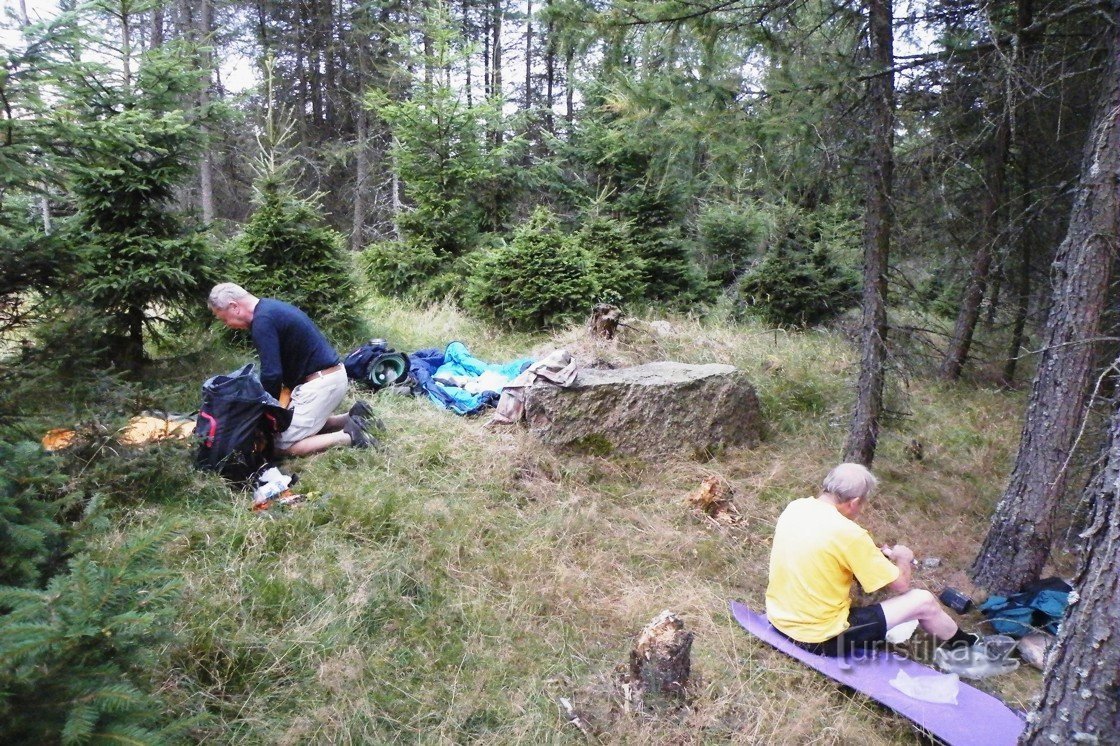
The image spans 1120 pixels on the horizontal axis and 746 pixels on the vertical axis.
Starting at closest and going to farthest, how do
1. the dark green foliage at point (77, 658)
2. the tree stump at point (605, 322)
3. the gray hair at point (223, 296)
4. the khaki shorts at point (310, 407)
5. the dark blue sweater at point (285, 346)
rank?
1. the dark green foliage at point (77, 658)
2. the gray hair at point (223, 296)
3. the dark blue sweater at point (285, 346)
4. the khaki shorts at point (310, 407)
5. the tree stump at point (605, 322)

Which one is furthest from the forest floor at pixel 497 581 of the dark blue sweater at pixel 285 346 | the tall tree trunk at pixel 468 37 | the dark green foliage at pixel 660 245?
the tall tree trunk at pixel 468 37

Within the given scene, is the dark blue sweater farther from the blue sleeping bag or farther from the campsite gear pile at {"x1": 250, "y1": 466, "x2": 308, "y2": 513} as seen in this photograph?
the blue sleeping bag

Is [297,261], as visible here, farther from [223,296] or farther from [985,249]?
[985,249]

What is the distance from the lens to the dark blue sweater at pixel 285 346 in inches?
181

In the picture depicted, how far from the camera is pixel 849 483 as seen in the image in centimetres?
337

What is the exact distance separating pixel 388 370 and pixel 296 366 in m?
1.68

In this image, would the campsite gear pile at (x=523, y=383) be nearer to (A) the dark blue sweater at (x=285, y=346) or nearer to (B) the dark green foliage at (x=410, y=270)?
(A) the dark blue sweater at (x=285, y=346)

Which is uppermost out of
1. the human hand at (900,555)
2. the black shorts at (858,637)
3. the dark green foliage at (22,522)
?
the dark green foliage at (22,522)

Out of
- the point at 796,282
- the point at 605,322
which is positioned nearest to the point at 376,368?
the point at 605,322

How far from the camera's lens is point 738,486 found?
5316 millimetres

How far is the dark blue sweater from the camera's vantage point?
4.61 meters

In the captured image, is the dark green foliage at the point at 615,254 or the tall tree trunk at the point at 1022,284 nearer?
the tall tree trunk at the point at 1022,284

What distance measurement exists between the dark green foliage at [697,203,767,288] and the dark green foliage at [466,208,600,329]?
12.2 ft

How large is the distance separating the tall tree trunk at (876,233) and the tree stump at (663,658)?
3008mm
